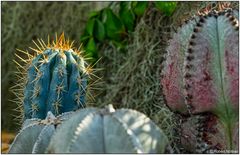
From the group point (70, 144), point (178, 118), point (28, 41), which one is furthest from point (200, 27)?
point (28, 41)

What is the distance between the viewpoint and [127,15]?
2625 millimetres

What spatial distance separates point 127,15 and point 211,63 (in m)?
1.44

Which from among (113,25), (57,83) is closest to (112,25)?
(113,25)

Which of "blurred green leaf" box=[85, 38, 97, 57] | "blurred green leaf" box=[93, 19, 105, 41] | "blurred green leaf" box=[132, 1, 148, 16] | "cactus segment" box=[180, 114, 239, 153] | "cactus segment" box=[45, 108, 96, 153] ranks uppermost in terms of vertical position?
"blurred green leaf" box=[132, 1, 148, 16]

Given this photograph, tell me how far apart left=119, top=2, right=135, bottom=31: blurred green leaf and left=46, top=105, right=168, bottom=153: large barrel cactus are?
1614 mm

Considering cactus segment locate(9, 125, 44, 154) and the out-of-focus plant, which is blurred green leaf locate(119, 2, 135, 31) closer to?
the out-of-focus plant

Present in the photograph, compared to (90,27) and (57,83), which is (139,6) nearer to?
(90,27)

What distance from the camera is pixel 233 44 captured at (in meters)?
1.20

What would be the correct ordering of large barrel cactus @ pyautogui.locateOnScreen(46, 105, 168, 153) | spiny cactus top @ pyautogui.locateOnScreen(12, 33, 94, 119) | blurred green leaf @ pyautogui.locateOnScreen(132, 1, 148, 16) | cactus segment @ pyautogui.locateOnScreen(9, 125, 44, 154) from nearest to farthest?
1. large barrel cactus @ pyautogui.locateOnScreen(46, 105, 168, 153)
2. cactus segment @ pyautogui.locateOnScreen(9, 125, 44, 154)
3. spiny cactus top @ pyautogui.locateOnScreen(12, 33, 94, 119)
4. blurred green leaf @ pyautogui.locateOnScreen(132, 1, 148, 16)

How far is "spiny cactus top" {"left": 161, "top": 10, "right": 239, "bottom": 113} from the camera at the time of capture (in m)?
1.20

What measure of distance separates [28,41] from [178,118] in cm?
200

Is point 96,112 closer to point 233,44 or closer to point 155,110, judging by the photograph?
point 233,44

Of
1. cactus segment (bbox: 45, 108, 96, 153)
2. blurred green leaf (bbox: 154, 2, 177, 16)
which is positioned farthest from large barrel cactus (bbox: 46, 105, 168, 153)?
blurred green leaf (bbox: 154, 2, 177, 16)

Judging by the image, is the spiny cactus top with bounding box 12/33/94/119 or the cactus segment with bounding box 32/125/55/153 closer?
the cactus segment with bounding box 32/125/55/153
